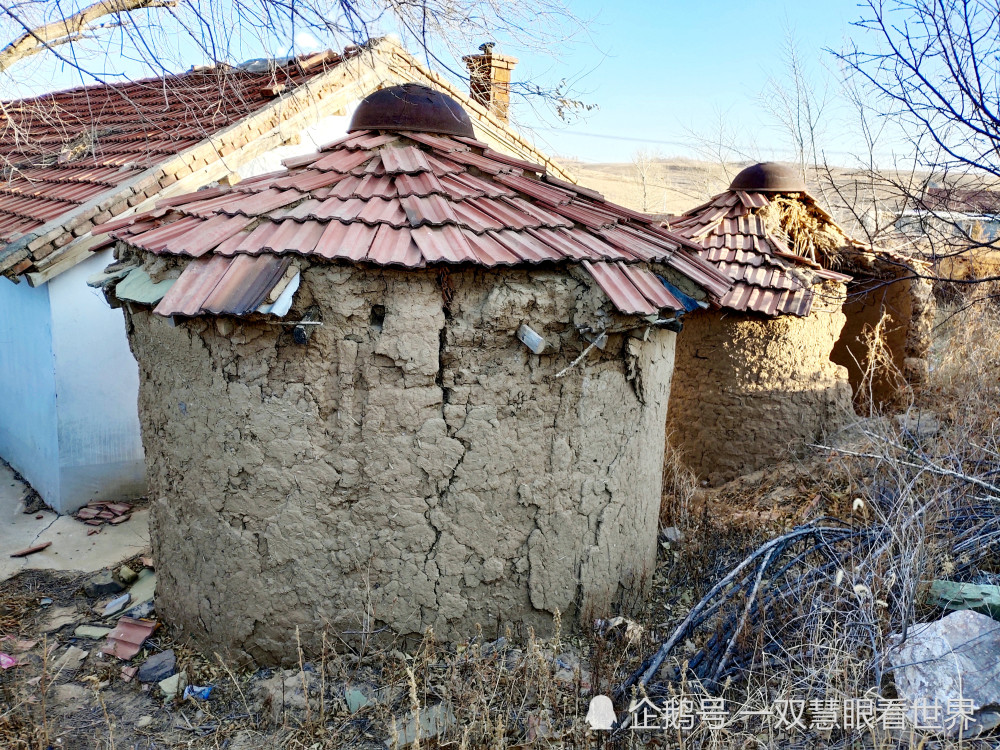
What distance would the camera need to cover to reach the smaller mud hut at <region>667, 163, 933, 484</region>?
6844 mm

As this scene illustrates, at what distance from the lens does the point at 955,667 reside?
10.3ft

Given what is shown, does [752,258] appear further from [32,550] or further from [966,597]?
[32,550]

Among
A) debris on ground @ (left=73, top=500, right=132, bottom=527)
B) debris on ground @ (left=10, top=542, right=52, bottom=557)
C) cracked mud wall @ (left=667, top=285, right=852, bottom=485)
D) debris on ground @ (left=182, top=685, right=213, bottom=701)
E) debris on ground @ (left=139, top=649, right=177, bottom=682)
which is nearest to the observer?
debris on ground @ (left=182, top=685, right=213, bottom=701)

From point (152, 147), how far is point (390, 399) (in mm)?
5218

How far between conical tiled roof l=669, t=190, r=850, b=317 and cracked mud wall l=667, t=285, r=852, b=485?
180 millimetres

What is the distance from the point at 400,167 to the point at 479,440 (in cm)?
165

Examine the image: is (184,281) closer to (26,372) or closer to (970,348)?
(26,372)

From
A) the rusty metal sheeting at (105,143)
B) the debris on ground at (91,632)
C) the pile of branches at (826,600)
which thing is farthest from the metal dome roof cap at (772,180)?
the debris on ground at (91,632)

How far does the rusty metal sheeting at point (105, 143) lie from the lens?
22.4 ft

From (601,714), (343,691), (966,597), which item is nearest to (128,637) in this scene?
(343,691)

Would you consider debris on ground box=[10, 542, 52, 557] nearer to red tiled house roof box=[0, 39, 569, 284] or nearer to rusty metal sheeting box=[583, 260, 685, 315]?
red tiled house roof box=[0, 39, 569, 284]

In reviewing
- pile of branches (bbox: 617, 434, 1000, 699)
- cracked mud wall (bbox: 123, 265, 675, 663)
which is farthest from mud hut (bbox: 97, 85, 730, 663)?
pile of branches (bbox: 617, 434, 1000, 699)

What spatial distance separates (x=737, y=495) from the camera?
21.6ft

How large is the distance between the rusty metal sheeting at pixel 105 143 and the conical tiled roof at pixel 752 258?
431 centimetres
